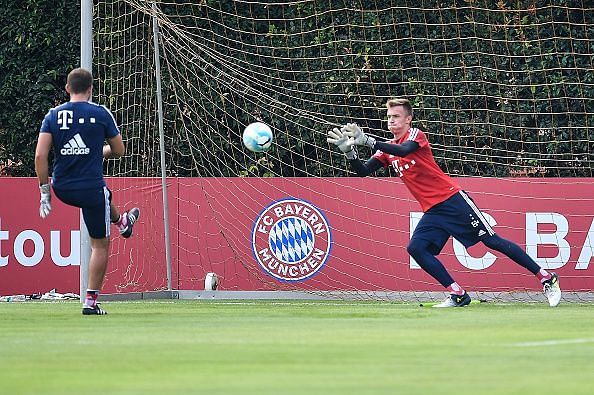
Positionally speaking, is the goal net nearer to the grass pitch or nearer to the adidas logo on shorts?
the adidas logo on shorts

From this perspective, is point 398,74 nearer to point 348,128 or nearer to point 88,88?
point 348,128

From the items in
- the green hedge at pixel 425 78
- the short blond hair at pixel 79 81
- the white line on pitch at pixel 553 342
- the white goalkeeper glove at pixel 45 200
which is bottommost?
the white line on pitch at pixel 553 342

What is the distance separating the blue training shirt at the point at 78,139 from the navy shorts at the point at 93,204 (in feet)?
0.17

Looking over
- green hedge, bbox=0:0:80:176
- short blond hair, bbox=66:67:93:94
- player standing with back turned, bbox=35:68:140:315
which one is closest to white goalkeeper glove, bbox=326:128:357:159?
player standing with back turned, bbox=35:68:140:315

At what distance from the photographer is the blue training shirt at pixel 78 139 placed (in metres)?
11.4

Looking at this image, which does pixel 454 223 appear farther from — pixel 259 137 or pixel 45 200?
pixel 45 200

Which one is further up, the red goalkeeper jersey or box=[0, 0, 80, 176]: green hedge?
box=[0, 0, 80, 176]: green hedge

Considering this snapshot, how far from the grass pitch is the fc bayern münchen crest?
5.57 m

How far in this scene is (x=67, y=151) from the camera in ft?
37.6

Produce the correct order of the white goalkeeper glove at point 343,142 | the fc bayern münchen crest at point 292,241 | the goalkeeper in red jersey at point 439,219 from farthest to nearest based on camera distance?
1. the fc bayern münchen crest at point 292,241
2. the goalkeeper in red jersey at point 439,219
3. the white goalkeeper glove at point 343,142

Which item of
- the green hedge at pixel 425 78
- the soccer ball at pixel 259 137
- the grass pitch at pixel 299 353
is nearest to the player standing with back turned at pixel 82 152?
the grass pitch at pixel 299 353

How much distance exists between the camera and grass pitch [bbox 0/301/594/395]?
18.8ft

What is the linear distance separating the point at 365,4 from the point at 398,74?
119cm

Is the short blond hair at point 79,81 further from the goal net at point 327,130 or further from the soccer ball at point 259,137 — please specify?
the goal net at point 327,130
